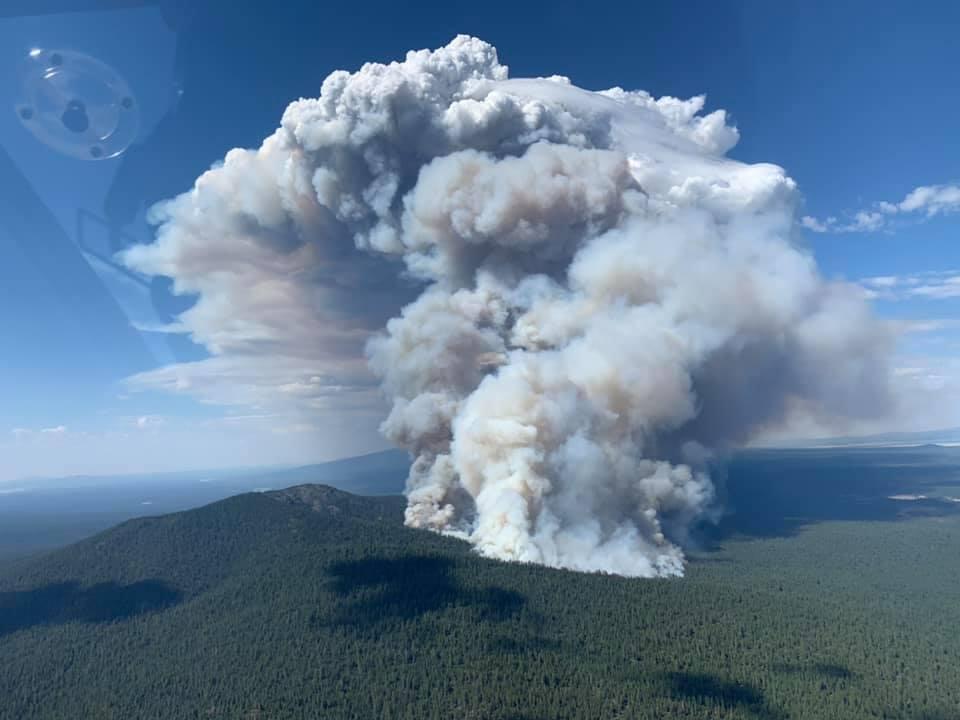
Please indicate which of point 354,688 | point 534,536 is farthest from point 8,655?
point 534,536

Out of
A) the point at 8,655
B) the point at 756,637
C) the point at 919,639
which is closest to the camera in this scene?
the point at 756,637

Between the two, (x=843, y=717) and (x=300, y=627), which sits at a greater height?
(x=300, y=627)

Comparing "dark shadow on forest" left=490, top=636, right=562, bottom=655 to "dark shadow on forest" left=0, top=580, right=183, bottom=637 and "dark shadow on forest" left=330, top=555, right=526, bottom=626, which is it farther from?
"dark shadow on forest" left=0, top=580, right=183, bottom=637

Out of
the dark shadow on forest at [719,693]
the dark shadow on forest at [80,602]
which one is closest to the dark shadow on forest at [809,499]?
the dark shadow on forest at [719,693]

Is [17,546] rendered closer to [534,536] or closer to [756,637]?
[534,536]

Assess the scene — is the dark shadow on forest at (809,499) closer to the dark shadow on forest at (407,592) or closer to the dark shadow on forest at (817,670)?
the dark shadow on forest at (817,670)

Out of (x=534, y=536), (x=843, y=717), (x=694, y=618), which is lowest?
(x=843, y=717)

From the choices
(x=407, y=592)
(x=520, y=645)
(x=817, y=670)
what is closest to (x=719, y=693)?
(x=817, y=670)

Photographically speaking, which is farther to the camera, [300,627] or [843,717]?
[300,627]
